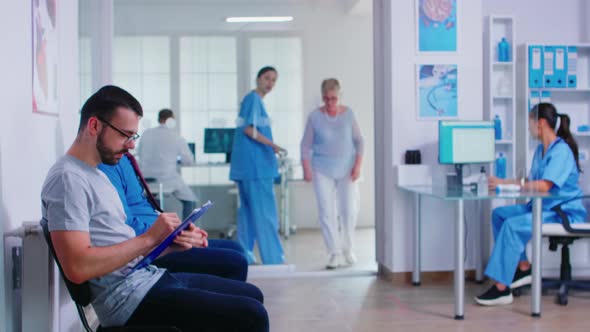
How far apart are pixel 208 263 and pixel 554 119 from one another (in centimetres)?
276

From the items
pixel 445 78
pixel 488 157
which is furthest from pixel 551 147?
pixel 445 78

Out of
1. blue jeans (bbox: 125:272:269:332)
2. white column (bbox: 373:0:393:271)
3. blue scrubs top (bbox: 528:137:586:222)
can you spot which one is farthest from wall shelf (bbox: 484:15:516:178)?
blue jeans (bbox: 125:272:269:332)

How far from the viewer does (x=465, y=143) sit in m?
4.79

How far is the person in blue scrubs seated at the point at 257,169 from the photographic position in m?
5.40

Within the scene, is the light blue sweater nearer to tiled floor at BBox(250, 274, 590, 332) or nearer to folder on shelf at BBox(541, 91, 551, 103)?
tiled floor at BBox(250, 274, 590, 332)

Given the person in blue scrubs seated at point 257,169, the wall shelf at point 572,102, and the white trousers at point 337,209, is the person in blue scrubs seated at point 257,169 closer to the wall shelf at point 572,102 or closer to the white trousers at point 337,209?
the white trousers at point 337,209

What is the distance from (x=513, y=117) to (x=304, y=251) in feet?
6.42

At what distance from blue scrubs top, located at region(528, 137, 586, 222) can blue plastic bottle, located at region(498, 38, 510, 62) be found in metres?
0.94

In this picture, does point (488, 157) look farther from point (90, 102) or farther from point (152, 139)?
point (90, 102)

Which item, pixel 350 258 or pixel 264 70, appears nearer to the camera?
pixel 264 70

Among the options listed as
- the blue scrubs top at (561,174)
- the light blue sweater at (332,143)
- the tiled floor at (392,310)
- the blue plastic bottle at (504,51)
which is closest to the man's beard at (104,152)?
the tiled floor at (392,310)

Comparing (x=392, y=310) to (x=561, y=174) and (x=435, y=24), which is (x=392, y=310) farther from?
(x=435, y=24)

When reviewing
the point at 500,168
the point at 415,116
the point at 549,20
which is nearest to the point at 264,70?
the point at 415,116

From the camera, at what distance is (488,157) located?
16.0ft
